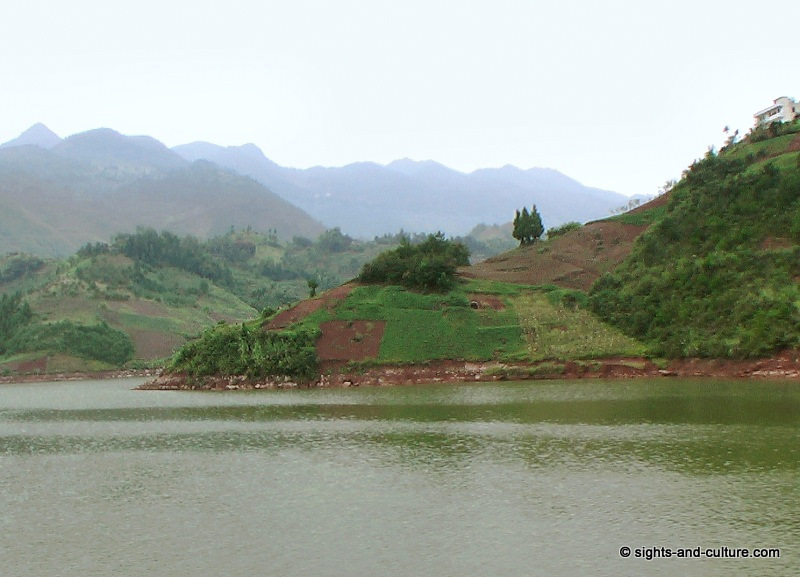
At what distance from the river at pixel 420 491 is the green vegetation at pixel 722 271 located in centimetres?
1323

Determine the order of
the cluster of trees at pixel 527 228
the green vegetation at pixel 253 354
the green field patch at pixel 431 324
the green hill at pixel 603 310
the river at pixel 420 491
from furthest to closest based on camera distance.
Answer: the cluster of trees at pixel 527 228 → the green vegetation at pixel 253 354 → the green field patch at pixel 431 324 → the green hill at pixel 603 310 → the river at pixel 420 491

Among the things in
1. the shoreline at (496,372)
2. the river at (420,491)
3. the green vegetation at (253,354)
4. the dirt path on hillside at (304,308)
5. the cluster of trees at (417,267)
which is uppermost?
the cluster of trees at (417,267)

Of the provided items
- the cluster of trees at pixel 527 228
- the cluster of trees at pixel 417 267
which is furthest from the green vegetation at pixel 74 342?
the cluster of trees at pixel 527 228

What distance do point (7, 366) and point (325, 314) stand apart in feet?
204

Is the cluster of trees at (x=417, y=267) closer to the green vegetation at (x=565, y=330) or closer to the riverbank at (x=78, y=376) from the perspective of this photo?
the green vegetation at (x=565, y=330)

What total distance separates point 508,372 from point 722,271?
20.1 m

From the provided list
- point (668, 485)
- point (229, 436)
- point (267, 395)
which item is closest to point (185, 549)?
point (668, 485)

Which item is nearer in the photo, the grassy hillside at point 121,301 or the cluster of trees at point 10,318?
the grassy hillside at point 121,301

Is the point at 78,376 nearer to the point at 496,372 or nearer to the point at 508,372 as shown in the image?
the point at 496,372

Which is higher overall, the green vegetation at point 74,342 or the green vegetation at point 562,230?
the green vegetation at point 562,230

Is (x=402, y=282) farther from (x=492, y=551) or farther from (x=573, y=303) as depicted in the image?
(x=492, y=551)

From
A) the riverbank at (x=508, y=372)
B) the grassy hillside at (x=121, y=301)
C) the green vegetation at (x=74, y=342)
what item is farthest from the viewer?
the grassy hillside at (x=121, y=301)

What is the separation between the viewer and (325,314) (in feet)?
235

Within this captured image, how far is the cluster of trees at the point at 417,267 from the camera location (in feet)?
247
